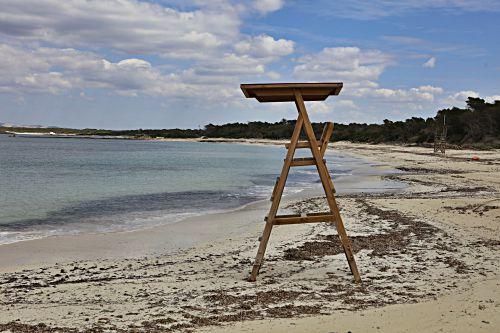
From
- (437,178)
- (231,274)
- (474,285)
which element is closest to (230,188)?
(437,178)

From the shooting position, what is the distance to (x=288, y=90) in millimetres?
7664

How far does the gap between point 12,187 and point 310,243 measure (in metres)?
20.8

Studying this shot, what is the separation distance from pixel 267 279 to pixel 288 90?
9.29 ft

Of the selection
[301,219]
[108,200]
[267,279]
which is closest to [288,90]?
[301,219]

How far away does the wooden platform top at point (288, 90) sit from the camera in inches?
293

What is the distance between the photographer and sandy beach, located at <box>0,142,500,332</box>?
5590 mm

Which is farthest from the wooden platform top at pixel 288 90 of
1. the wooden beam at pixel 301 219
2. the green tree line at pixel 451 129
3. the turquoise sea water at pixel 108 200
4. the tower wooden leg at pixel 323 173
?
the green tree line at pixel 451 129

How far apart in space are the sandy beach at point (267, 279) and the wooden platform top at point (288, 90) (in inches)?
107

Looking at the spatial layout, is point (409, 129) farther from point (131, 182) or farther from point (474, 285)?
point (474, 285)

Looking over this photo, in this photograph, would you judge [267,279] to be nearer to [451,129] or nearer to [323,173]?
[323,173]

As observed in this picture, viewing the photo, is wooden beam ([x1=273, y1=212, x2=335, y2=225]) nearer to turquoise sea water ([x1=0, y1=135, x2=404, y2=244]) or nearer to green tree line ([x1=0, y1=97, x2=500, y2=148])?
turquoise sea water ([x1=0, y1=135, x2=404, y2=244])

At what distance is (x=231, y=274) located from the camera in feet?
26.2

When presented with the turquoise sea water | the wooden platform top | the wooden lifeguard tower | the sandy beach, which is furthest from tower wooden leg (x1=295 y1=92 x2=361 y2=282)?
the turquoise sea water

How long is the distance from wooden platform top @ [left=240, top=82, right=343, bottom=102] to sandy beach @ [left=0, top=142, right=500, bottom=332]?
2.71 metres
